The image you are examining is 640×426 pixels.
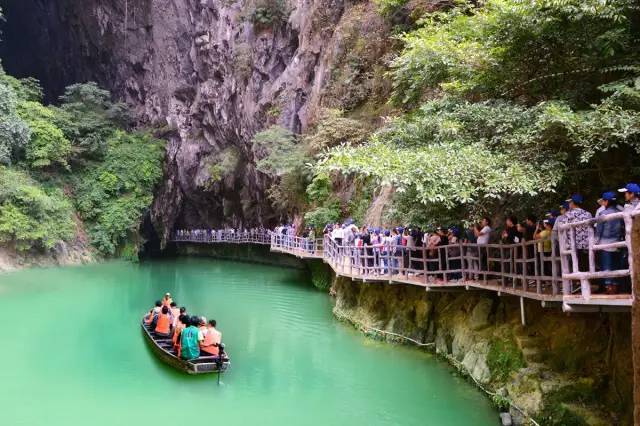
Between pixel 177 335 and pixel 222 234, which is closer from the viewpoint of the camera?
pixel 177 335

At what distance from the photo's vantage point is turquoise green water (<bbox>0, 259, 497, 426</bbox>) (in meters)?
8.16

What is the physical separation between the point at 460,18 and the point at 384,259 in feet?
17.2

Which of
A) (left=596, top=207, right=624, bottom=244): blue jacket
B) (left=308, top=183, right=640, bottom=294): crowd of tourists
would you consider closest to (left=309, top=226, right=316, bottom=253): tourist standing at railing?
(left=308, top=183, right=640, bottom=294): crowd of tourists

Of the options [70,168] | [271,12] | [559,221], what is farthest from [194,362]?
[70,168]

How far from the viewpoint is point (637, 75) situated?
22.4 feet

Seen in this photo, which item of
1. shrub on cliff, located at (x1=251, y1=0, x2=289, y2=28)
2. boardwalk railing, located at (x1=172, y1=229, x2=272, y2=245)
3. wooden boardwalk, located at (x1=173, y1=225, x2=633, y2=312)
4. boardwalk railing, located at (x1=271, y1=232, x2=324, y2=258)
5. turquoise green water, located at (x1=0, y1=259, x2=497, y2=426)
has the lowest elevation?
turquoise green water, located at (x1=0, y1=259, x2=497, y2=426)

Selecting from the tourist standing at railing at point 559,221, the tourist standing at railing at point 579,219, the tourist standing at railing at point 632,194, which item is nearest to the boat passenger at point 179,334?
the tourist standing at railing at point 559,221

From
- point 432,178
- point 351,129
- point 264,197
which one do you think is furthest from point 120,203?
point 432,178

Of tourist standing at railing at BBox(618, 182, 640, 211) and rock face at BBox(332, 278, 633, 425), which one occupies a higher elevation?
tourist standing at railing at BBox(618, 182, 640, 211)

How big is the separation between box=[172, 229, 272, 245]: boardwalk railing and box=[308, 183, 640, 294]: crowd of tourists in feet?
48.8

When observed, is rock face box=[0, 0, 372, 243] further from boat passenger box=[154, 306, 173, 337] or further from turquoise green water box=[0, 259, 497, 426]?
boat passenger box=[154, 306, 173, 337]

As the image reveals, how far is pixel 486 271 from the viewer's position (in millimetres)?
8664

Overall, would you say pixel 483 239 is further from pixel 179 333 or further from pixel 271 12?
pixel 271 12

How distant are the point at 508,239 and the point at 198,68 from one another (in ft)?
82.7
